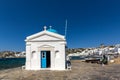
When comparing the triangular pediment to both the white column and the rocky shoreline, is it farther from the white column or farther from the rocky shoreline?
the rocky shoreline

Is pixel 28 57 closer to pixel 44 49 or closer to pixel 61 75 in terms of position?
pixel 44 49

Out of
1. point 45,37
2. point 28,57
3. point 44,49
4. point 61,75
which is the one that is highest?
point 45,37

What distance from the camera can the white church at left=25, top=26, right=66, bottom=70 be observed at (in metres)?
25.3

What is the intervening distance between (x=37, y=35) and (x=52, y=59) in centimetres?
399

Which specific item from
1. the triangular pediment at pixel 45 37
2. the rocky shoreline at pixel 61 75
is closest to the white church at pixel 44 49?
the triangular pediment at pixel 45 37

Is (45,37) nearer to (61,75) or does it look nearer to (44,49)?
(44,49)

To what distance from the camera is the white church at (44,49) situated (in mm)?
25297

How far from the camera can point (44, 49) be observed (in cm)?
2569

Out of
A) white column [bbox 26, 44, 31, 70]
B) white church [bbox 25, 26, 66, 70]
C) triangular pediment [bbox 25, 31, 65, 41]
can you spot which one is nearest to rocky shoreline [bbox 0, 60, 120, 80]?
white column [bbox 26, 44, 31, 70]

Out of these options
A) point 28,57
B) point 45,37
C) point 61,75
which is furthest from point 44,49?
point 61,75

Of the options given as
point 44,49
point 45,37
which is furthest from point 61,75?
point 45,37

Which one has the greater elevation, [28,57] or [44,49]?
[44,49]

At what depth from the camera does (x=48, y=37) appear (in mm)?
25703

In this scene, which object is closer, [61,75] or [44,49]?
[61,75]
